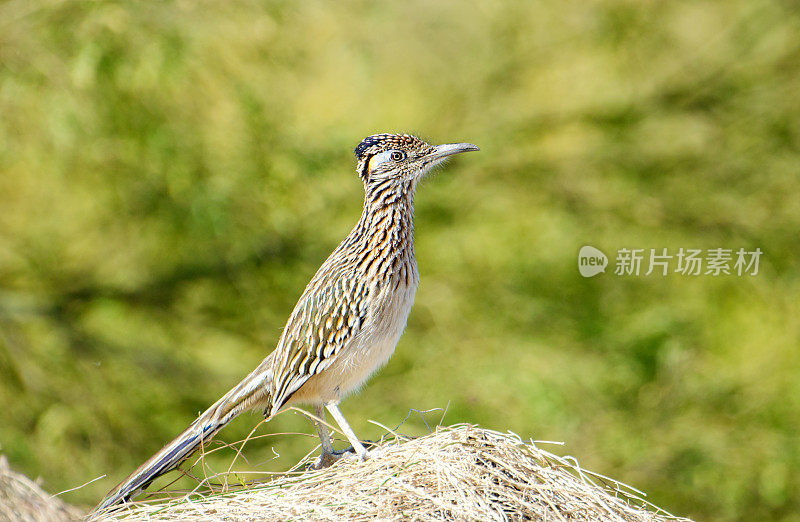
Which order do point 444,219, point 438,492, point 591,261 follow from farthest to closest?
point 591,261 → point 444,219 → point 438,492

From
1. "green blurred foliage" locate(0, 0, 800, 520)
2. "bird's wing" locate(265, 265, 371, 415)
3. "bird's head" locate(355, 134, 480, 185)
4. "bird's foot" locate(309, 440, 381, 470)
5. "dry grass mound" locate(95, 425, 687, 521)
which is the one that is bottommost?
"dry grass mound" locate(95, 425, 687, 521)

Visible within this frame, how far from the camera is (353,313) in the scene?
174 inches

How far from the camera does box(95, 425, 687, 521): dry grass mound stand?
340cm

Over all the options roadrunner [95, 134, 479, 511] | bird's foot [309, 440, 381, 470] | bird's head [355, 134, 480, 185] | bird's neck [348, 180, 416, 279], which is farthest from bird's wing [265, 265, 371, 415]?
bird's head [355, 134, 480, 185]

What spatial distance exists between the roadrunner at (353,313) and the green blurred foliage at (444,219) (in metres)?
3.83

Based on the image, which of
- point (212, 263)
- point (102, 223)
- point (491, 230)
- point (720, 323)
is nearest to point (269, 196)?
point (212, 263)

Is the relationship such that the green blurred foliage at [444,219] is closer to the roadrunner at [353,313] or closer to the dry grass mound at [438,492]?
the roadrunner at [353,313]

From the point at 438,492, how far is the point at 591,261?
20.6 ft

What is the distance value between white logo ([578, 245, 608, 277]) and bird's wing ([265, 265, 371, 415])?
5.25 meters

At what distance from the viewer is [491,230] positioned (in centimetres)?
921

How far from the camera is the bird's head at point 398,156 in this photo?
4.66 m

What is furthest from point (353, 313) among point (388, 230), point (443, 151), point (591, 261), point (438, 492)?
point (591, 261)

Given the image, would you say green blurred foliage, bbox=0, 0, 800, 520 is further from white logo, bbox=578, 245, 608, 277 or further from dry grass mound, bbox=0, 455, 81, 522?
dry grass mound, bbox=0, 455, 81, 522

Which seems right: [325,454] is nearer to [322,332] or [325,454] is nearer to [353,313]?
[322,332]
